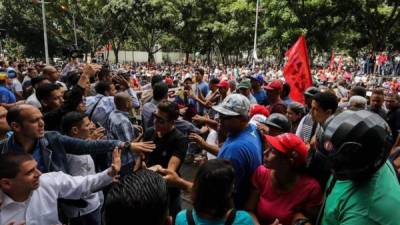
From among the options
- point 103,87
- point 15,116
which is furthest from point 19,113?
point 103,87

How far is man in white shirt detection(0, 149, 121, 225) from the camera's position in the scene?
7.34ft

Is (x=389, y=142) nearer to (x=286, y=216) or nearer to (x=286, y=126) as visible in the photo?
(x=286, y=216)

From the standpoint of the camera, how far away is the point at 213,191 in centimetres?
189

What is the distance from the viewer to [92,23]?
101ft

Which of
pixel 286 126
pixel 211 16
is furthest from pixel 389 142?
pixel 211 16

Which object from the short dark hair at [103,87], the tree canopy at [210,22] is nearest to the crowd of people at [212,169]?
the short dark hair at [103,87]

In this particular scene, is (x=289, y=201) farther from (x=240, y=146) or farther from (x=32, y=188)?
(x=32, y=188)

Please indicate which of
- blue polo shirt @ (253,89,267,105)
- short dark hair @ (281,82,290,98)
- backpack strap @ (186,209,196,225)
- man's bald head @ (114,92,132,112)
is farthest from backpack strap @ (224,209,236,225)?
blue polo shirt @ (253,89,267,105)

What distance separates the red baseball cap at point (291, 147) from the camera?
236cm

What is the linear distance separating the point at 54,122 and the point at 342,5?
20.6 m

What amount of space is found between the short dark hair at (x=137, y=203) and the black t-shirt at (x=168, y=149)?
1.87 m

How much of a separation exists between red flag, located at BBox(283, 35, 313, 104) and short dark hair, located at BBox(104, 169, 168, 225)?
4.84 meters

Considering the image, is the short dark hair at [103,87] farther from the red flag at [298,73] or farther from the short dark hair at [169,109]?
the red flag at [298,73]

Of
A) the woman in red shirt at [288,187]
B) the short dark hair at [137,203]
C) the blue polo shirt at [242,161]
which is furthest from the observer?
the blue polo shirt at [242,161]
